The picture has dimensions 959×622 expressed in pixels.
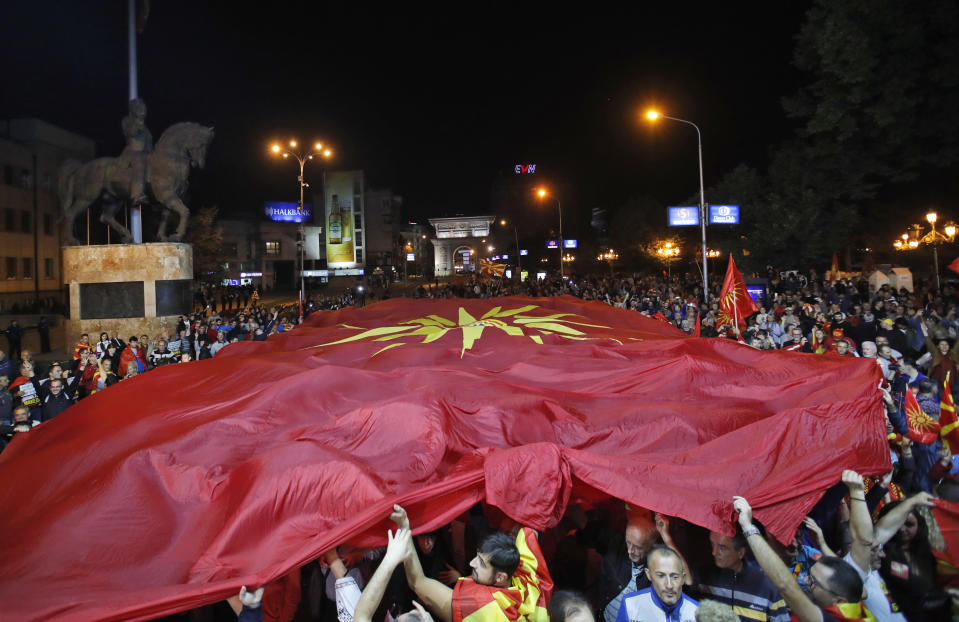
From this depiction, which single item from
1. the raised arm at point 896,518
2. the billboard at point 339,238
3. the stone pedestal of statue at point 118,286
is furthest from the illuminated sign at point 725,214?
the billboard at point 339,238

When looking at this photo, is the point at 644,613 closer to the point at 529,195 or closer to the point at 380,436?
the point at 380,436

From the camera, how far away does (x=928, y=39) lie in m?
18.9

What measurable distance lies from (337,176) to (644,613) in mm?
77928

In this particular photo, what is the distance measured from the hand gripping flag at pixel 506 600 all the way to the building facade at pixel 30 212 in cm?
3868

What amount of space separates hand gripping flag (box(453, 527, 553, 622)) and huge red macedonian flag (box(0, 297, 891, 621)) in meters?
0.09

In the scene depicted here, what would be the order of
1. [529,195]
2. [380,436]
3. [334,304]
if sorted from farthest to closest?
[529,195] → [334,304] → [380,436]

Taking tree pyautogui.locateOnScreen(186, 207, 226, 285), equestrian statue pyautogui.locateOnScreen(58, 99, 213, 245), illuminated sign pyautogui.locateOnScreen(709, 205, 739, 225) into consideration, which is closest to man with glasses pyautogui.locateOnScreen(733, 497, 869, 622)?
equestrian statue pyautogui.locateOnScreen(58, 99, 213, 245)

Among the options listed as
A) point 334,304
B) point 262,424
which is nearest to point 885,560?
point 262,424

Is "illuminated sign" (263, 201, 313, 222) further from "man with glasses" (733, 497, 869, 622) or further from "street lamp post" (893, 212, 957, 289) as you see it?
"man with glasses" (733, 497, 869, 622)

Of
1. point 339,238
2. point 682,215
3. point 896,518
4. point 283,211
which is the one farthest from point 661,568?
point 283,211

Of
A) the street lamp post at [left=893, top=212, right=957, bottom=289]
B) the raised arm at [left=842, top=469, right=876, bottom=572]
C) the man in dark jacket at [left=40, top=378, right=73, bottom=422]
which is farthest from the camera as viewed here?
the street lamp post at [left=893, top=212, right=957, bottom=289]

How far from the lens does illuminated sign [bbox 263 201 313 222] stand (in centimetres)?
7875

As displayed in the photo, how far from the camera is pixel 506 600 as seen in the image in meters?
3.21

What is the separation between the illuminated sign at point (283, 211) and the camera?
7875cm
